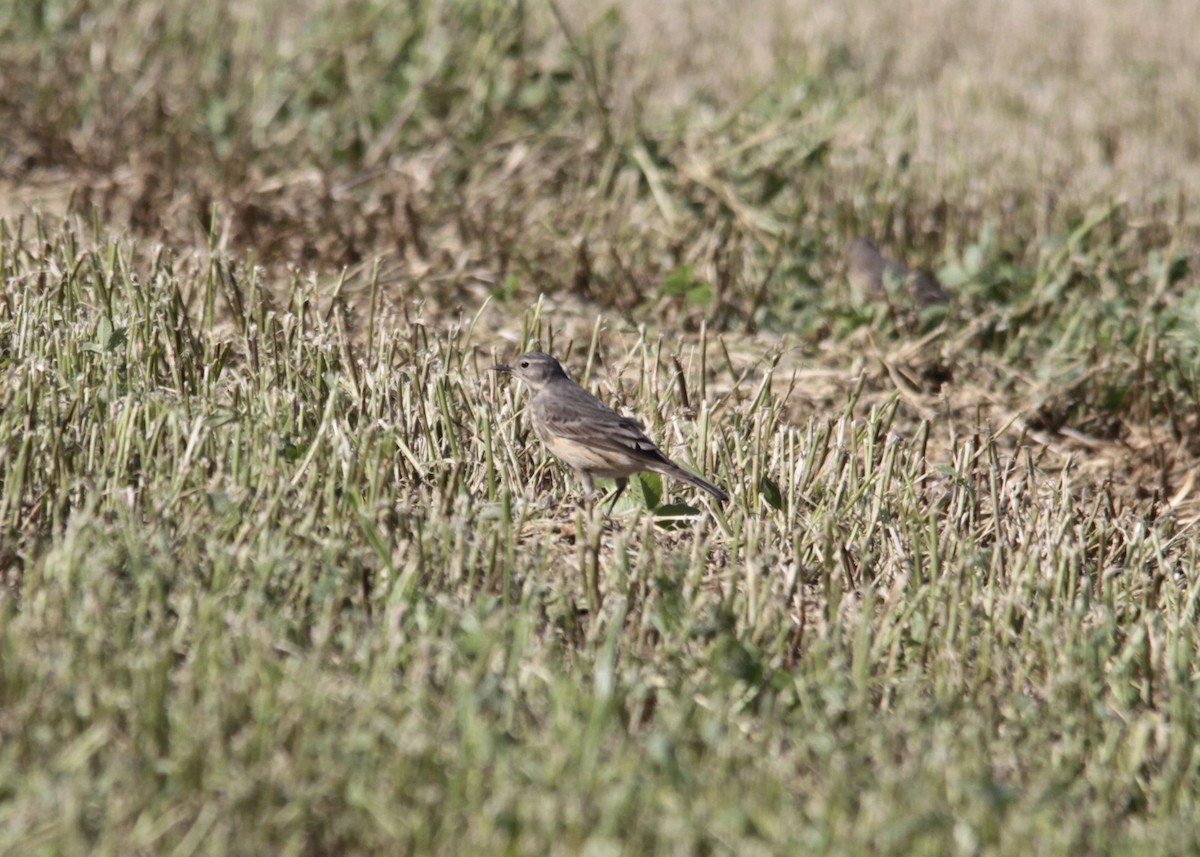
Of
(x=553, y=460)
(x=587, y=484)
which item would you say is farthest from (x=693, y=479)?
(x=553, y=460)

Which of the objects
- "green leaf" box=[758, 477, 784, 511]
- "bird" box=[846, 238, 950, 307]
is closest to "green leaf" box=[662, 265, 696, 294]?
"bird" box=[846, 238, 950, 307]

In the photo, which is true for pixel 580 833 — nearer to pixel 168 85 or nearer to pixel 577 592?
pixel 577 592

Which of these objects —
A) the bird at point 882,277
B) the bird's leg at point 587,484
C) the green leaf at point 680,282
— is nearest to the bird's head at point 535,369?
the bird's leg at point 587,484

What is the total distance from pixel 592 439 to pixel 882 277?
286cm

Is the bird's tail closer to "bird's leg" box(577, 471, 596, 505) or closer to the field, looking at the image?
the field

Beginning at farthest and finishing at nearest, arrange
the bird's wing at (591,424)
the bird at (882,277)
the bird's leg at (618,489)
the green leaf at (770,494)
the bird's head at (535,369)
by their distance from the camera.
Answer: the bird at (882,277) → the bird's head at (535,369) → the bird's leg at (618,489) → the green leaf at (770,494) → the bird's wing at (591,424)

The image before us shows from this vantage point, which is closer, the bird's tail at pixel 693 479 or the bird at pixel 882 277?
the bird's tail at pixel 693 479

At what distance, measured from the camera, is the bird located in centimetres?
792

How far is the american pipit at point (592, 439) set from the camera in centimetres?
568

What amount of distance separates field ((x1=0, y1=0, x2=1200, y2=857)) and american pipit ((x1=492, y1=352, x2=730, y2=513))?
15 centimetres

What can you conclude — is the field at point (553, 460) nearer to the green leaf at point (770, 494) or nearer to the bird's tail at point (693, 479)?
the green leaf at point (770, 494)

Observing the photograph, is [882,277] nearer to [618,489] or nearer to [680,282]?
[680,282]

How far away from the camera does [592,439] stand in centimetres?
575

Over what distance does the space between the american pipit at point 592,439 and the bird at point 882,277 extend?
2.32 metres
